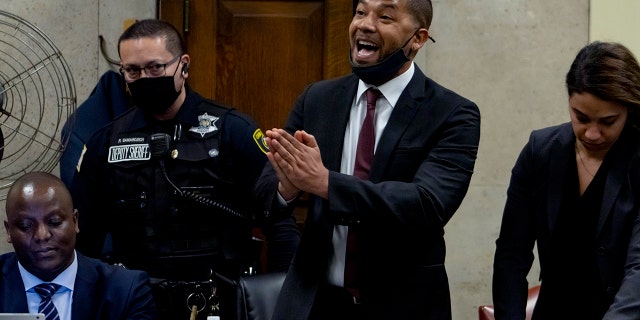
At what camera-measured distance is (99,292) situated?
3.83 metres

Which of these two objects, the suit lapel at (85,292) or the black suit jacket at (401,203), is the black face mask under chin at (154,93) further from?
→ the black suit jacket at (401,203)

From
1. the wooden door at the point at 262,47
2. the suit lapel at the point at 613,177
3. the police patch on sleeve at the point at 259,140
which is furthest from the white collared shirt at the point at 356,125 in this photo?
the wooden door at the point at 262,47

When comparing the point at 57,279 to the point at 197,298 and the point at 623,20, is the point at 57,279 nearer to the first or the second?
the point at 197,298

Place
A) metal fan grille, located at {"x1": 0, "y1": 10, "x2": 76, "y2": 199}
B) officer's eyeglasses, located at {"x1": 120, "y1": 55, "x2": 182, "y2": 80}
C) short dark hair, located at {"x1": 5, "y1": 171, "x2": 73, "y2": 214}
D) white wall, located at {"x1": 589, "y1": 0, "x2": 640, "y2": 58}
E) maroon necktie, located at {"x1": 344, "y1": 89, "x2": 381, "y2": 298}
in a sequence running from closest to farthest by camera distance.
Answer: maroon necktie, located at {"x1": 344, "y1": 89, "x2": 381, "y2": 298} → short dark hair, located at {"x1": 5, "y1": 171, "x2": 73, "y2": 214} → officer's eyeglasses, located at {"x1": 120, "y1": 55, "x2": 182, "y2": 80} → metal fan grille, located at {"x1": 0, "y1": 10, "x2": 76, "y2": 199} → white wall, located at {"x1": 589, "y1": 0, "x2": 640, "y2": 58}

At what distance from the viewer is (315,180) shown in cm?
293

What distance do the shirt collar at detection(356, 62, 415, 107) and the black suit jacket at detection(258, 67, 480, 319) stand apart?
0.07 ft

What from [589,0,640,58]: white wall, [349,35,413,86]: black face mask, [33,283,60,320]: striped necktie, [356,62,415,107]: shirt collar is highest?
[589,0,640,58]: white wall

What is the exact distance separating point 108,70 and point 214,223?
1.42 meters

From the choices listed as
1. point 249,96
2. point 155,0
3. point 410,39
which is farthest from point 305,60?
point 410,39

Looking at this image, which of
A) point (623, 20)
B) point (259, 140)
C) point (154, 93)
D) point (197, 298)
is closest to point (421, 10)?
point (259, 140)

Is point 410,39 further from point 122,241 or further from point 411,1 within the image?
point 122,241

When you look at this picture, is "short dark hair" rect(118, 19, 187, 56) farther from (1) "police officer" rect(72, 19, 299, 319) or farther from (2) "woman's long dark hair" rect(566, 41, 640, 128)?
(2) "woman's long dark hair" rect(566, 41, 640, 128)

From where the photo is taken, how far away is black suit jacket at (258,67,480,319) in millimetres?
3014

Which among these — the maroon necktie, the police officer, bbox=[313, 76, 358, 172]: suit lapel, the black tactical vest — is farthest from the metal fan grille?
the maroon necktie
